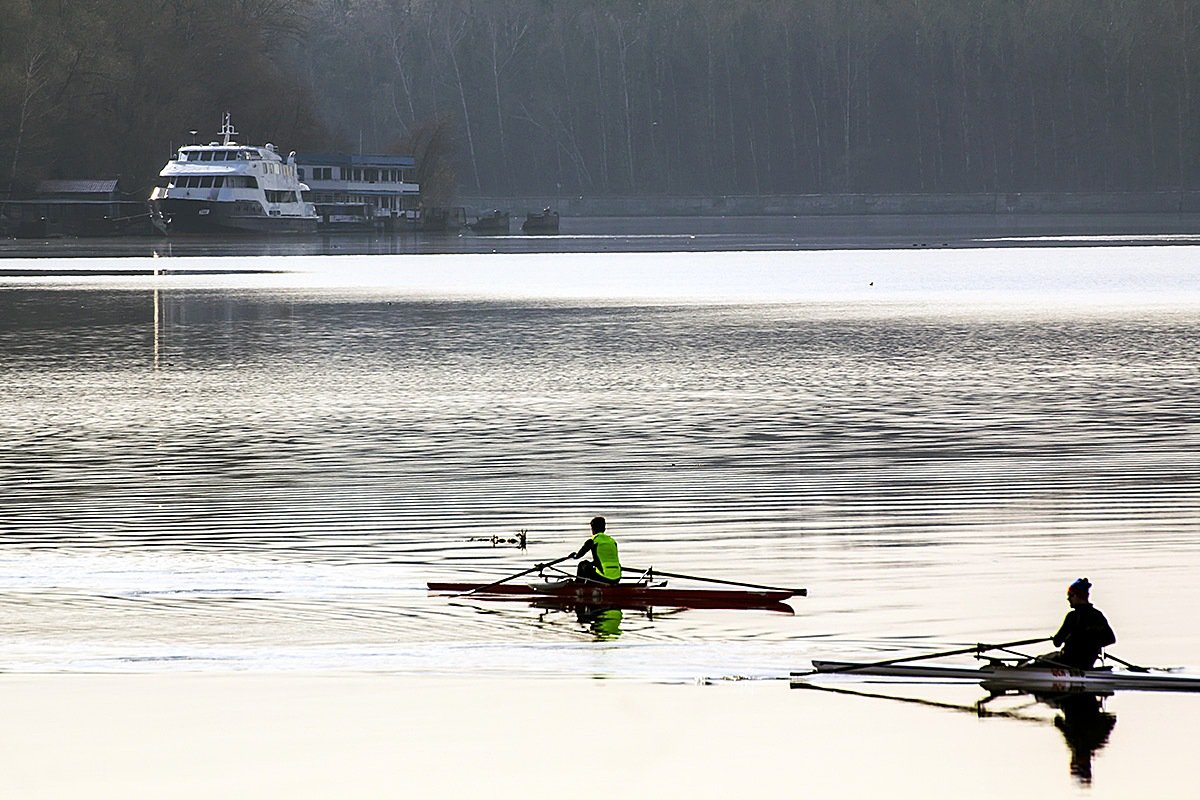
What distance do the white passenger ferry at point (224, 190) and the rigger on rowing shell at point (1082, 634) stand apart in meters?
127

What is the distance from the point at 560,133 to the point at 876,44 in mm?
32843

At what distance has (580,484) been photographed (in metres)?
29.1

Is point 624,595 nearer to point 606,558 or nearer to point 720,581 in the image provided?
point 606,558

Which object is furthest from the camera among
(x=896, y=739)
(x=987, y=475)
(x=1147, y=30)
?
(x=1147, y=30)

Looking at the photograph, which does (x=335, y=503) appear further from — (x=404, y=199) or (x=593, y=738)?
(x=404, y=199)

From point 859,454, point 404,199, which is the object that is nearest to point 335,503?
point 859,454

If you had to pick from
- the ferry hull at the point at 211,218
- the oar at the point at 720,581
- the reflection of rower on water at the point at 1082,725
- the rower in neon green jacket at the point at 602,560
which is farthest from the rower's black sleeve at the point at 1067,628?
the ferry hull at the point at 211,218

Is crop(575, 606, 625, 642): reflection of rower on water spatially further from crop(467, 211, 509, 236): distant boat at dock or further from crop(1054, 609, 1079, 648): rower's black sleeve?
crop(467, 211, 509, 236): distant boat at dock

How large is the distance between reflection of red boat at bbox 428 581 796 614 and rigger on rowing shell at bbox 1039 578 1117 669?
12.6ft

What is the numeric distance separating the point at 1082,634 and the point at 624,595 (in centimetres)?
527

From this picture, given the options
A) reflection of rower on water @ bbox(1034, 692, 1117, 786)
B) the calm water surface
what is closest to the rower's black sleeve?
reflection of rower on water @ bbox(1034, 692, 1117, 786)

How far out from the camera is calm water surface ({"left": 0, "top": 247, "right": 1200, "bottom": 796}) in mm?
18766

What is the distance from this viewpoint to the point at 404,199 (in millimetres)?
170875

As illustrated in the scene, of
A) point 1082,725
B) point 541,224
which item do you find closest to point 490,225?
point 541,224
